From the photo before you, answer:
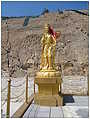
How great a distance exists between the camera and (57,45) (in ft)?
116

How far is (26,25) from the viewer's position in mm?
43719

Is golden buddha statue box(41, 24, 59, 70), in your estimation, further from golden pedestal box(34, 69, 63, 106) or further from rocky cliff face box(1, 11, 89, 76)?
rocky cliff face box(1, 11, 89, 76)

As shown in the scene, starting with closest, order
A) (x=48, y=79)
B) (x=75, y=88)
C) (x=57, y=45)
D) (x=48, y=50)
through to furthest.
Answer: (x=48, y=79)
(x=48, y=50)
(x=75, y=88)
(x=57, y=45)

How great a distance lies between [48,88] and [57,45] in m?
30.6

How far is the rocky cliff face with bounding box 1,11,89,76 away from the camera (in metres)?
30.9

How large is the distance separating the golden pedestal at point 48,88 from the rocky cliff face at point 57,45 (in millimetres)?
22361

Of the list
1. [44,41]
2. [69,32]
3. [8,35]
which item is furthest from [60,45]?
[44,41]

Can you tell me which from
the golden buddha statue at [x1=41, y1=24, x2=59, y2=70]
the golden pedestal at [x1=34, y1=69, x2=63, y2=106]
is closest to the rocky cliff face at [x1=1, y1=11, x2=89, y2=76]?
the golden buddha statue at [x1=41, y1=24, x2=59, y2=70]

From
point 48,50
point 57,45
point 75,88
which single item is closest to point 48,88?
point 48,50

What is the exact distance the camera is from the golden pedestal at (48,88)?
4906mm

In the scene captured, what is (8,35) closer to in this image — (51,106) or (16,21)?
(16,21)

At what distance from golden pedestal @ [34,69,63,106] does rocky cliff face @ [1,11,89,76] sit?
22361 millimetres

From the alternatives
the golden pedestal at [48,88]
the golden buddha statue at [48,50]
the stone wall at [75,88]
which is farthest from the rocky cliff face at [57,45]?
the golden pedestal at [48,88]

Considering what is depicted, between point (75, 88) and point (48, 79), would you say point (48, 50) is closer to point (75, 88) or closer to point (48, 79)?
point (48, 79)
